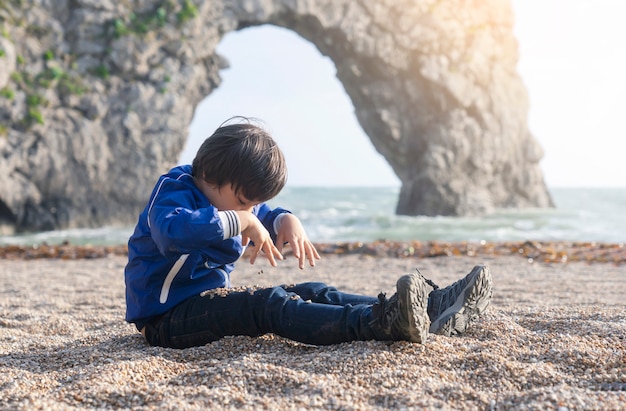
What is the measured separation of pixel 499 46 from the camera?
Result: 23.5 m

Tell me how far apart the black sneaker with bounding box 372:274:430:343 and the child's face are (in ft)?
2.25

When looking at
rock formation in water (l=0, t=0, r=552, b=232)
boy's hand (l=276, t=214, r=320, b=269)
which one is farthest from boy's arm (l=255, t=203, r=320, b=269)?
rock formation in water (l=0, t=0, r=552, b=232)

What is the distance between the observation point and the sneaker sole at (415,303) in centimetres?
198

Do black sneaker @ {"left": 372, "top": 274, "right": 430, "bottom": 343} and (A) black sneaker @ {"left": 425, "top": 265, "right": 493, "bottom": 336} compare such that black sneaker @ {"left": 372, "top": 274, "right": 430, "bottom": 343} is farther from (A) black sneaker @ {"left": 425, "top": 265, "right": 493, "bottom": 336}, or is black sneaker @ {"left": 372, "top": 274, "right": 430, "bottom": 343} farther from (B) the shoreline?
(B) the shoreline

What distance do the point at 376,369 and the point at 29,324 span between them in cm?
222

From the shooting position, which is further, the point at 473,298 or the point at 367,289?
the point at 367,289

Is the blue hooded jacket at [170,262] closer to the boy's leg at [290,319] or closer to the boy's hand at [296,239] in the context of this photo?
the boy's leg at [290,319]

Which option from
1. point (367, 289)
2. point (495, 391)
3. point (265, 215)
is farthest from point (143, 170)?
point (495, 391)

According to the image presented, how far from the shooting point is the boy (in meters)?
2.17

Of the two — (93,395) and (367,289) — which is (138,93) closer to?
(367,289)

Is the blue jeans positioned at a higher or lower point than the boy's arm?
lower

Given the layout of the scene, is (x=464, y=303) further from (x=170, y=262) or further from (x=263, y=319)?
(x=170, y=262)

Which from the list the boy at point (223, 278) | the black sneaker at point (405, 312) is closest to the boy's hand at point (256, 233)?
the boy at point (223, 278)

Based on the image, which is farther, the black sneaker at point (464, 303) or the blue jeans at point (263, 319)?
the black sneaker at point (464, 303)
